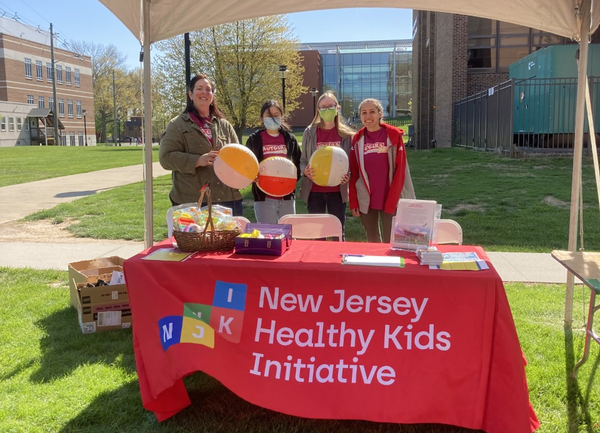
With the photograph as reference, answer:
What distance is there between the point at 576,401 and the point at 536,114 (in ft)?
46.4

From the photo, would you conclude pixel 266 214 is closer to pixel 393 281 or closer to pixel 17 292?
pixel 393 281

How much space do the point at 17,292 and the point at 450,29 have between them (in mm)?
21919

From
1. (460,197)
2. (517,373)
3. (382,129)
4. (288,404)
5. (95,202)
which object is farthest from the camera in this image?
(95,202)

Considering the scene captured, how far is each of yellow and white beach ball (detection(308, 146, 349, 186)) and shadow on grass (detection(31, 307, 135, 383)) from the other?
197 centimetres

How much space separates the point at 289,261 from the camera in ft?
9.46

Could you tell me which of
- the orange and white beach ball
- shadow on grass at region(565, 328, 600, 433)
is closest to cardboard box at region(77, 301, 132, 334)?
the orange and white beach ball

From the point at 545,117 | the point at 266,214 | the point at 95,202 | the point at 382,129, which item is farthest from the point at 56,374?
the point at 545,117

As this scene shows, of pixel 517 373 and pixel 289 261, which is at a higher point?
pixel 289 261

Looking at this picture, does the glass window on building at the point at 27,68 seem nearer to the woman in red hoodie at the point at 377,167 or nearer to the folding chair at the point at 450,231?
the woman in red hoodie at the point at 377,167

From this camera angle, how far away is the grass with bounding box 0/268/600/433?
2.91 m

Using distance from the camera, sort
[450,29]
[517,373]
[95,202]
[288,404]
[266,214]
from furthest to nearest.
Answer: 1. [450,29]
2. [95,202]
3. [266,214]
4. [288,404]
5. [517,373]

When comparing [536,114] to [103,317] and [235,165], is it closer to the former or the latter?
[235,165]

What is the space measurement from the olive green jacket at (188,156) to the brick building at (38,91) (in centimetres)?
5659

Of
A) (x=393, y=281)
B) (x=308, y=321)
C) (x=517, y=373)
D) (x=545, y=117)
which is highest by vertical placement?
(x=545, y=117)
